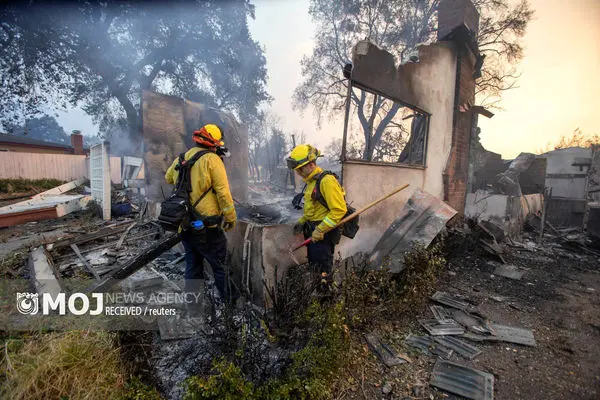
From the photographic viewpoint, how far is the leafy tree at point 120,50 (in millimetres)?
11758

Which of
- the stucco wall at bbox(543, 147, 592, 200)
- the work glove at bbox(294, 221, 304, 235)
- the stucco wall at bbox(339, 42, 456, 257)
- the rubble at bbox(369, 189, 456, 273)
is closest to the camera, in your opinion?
the work glove at bbox(294, 221, 304, 235)

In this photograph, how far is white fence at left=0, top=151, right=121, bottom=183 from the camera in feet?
40.4

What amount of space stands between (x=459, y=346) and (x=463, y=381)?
59 centimetres

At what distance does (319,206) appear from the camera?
3232mm

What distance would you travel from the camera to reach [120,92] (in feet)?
47.1

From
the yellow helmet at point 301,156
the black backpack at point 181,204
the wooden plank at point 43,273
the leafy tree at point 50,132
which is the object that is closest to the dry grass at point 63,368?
the black backpack at point 181,204

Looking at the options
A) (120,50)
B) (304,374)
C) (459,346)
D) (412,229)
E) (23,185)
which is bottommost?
(459,346)

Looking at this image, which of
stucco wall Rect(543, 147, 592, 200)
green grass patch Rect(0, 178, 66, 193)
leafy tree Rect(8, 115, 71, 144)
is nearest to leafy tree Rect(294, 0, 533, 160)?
stucco wall Rect(543, 147, 592, 200)

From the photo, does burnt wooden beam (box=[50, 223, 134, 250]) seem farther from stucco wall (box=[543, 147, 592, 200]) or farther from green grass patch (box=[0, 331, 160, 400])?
stucco wall (box=[543, 147, 592, 200])

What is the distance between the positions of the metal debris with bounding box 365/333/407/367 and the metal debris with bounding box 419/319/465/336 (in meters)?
0.71

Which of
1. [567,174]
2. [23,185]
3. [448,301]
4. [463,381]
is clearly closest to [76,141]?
[23,185]

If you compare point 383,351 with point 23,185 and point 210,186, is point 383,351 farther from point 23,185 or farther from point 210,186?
point 23,185

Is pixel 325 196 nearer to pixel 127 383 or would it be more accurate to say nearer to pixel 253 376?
pixel 253 376

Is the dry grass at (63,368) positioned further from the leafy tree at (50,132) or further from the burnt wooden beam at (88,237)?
the leafy tree at (50,132)
